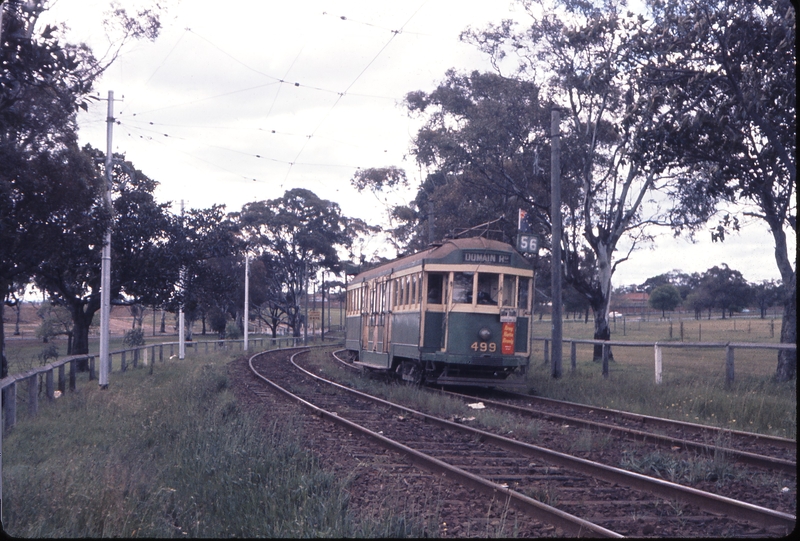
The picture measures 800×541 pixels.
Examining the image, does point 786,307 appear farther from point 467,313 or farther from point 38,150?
point 38,150

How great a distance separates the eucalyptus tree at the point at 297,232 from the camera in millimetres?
47344

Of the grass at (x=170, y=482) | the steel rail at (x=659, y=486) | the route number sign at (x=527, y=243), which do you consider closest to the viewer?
the grass at (x=170, y=482)

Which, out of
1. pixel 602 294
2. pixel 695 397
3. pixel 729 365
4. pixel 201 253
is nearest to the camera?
pixel 695 397

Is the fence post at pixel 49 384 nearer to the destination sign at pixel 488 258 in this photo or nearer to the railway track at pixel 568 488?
the railway track at pixel 568 488

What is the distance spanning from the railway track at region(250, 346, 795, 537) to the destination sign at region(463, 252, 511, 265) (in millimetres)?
4716

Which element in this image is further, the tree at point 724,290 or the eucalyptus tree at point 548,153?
the tree at point 724,290

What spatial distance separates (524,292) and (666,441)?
23.3ft

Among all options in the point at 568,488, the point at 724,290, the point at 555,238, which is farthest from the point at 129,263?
the point at 724,290

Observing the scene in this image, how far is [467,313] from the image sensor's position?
15352 mm

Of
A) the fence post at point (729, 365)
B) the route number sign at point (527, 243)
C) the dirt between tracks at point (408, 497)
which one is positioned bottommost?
the dirt between tracks at point (408, 497)

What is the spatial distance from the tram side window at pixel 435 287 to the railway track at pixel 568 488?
4.23 meters

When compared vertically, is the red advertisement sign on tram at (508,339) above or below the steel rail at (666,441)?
above

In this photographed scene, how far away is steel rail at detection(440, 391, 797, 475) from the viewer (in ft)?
26.0

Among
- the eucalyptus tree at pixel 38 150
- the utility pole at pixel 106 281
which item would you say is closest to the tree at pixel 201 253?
the utility pole at pixel 106 281
